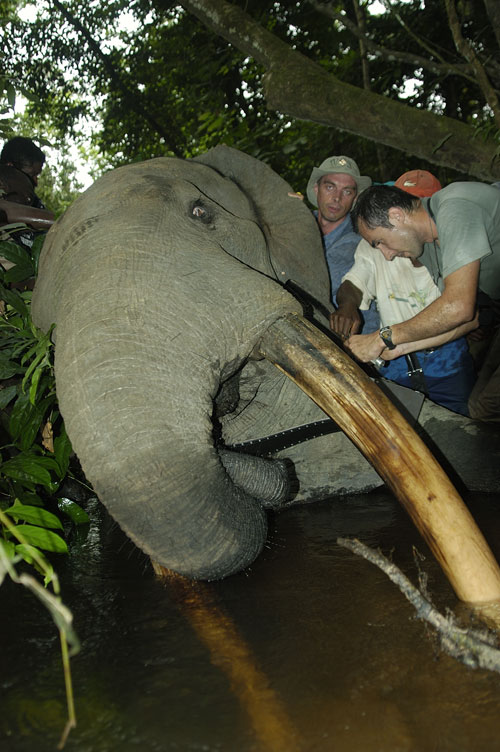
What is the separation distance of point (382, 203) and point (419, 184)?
0.53 m

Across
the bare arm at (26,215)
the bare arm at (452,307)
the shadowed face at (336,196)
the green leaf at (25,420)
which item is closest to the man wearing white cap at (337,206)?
the shadowed face at (336,196)

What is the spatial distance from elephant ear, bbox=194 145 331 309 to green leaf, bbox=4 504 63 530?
1.74 m

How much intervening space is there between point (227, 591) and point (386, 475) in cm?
76

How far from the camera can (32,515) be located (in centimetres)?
283

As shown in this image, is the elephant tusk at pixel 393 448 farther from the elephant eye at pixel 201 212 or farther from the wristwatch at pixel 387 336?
the wristwatch at pixel 387 336

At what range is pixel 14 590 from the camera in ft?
9.09

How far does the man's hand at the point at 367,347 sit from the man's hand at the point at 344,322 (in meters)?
0.19

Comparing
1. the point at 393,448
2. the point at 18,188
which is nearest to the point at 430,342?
the point at 393,448

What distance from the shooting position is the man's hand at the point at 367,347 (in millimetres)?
3793

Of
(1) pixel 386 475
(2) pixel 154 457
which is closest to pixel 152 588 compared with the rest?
(2) pixel 154 457

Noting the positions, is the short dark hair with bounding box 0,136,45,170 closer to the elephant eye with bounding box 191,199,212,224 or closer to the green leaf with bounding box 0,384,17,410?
the green leaf with bounding box 0,384,17,410

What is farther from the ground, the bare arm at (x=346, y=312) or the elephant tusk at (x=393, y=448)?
the bare arm at (x=346, y=312)

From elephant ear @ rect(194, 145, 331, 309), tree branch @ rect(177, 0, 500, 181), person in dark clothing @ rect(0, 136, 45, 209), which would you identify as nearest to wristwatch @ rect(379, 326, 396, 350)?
elephant ear @ rect(194, 145, 331, 309)

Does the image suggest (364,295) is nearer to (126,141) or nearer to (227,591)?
(227,591)
